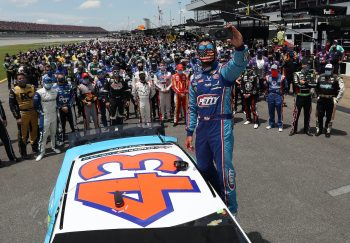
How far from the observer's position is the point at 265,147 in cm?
790

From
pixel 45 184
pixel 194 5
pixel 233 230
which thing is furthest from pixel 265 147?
pixel 194 5

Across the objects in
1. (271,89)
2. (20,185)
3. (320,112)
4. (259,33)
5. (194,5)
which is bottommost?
(20,185)

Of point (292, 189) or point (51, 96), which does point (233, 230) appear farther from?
point (51, 96)

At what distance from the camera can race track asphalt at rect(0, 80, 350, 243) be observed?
4.43 m

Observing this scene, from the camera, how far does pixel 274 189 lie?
18.4ft

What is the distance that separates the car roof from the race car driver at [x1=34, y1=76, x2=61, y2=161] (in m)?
5.17

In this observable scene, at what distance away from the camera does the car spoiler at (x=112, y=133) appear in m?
4.11

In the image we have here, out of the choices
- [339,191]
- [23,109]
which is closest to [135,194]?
[339,191]

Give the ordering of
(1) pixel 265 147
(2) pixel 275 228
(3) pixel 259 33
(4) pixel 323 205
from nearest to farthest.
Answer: (2) pixel 275 228 < (4) pixel 323 205 < (1) pixel 265 147 < (3) pixel 259 33

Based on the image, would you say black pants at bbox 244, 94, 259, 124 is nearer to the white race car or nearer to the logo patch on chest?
the logo patch on chest

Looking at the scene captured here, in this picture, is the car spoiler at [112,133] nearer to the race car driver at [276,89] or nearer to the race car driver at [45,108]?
the race car driver at [45,108]

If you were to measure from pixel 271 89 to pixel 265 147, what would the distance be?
6.70 ft

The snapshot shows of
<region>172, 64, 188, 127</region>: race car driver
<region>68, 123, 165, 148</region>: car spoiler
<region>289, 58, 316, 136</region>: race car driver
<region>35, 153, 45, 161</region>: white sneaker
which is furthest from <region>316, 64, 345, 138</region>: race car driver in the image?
<region>35, 153, 45, 161</region>: white sneaker

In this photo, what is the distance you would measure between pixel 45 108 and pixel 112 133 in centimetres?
435
